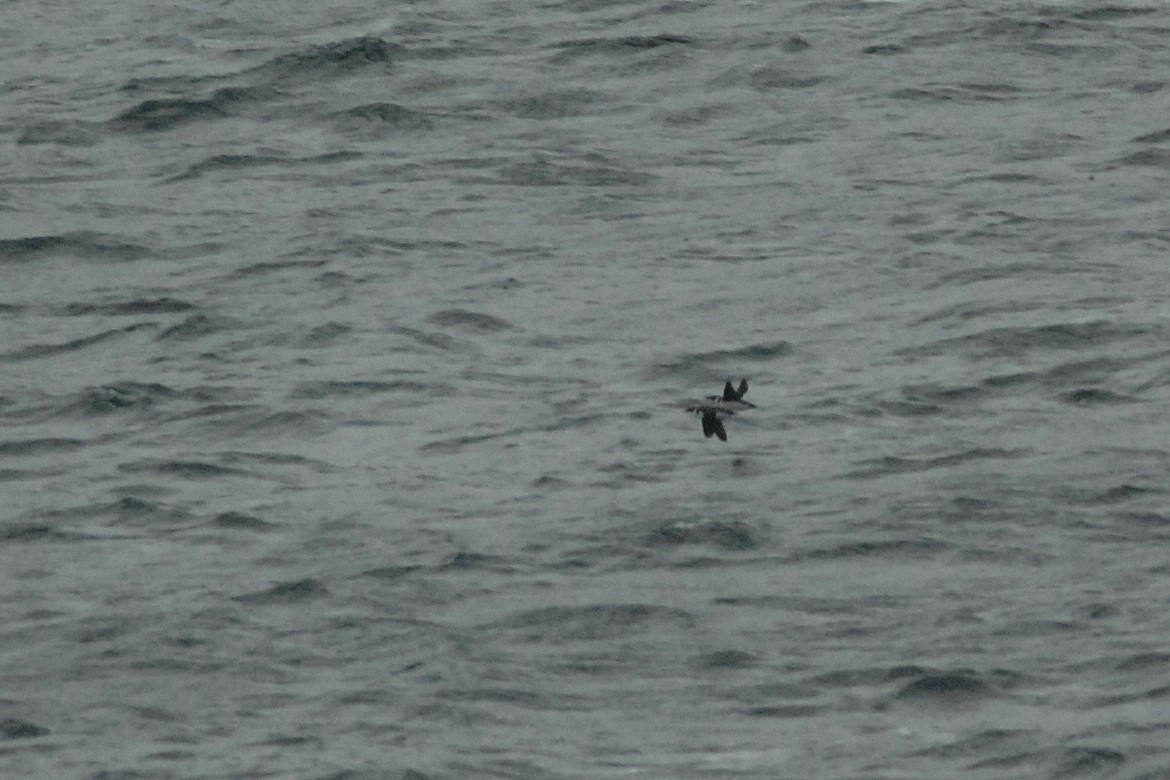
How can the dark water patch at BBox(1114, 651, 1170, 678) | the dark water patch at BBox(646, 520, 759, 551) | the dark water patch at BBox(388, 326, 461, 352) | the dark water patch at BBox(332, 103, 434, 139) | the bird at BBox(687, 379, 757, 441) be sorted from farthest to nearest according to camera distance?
the dark water patch at BBox(332, 103, 434, 139)
the dark water patch at BBox(388, 326, 461, 352)
the dark water patch at BBox(646, 520, 759, 551)
the dark water patch at BBox(1114, 651, 1170, 678)
the bird at BBox(687, 379, 757, 441)

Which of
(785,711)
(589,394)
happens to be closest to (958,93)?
(589,394)

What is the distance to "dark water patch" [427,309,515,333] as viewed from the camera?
3544cm

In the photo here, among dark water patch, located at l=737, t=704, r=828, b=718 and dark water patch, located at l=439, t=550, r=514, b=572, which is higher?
dark water patch, located at l=439, t=550, r=514, b=572

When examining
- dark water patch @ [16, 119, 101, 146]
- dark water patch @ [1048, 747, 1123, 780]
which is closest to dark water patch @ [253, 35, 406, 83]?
dark water patch @ [16, 119, 101, 146]

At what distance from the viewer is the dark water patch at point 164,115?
42875 mm

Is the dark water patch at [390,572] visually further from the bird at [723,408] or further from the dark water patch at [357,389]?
the dark water patch at [357,389]

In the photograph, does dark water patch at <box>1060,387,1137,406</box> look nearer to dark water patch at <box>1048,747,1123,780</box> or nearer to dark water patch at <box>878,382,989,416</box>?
dark water patch at <box>878,382,989,416</box>

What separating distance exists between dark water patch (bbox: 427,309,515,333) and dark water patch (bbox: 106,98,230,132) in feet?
27.6

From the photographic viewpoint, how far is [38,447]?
32719 mm

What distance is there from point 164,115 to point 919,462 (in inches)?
603

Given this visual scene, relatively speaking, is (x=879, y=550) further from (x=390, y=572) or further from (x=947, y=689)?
(x=390, y=572)

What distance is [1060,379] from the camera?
3347cm

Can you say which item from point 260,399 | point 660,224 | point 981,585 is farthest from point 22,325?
point 981,585

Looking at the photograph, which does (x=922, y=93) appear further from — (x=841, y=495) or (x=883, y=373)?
(x=841, y=495)
